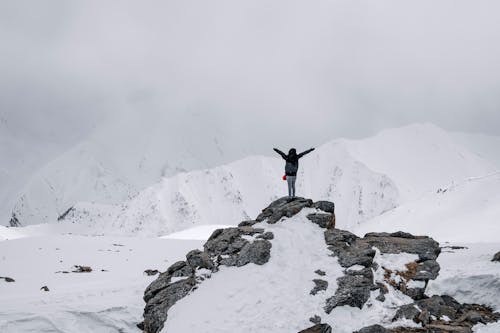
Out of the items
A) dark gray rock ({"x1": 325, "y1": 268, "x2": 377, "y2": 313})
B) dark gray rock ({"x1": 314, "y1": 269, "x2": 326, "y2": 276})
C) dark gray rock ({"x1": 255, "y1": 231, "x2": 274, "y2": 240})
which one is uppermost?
dark gray rock ({"x1": 255, "y1": 231, "x2": 274, "y2": 240})

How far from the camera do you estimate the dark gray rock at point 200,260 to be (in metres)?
20.7

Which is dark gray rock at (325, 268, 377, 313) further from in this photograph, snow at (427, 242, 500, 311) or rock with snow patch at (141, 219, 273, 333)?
rock with snow patch at (141, 219, 273, 333)

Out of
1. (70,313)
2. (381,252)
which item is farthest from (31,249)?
(381,252)

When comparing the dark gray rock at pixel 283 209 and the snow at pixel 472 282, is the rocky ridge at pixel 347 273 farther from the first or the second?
the snow at pixel 472 282

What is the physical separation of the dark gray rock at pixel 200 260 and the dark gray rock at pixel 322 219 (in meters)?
5.60

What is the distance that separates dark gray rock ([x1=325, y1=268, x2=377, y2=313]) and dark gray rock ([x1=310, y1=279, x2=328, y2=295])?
52cm

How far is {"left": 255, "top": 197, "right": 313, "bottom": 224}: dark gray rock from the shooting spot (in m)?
23.8

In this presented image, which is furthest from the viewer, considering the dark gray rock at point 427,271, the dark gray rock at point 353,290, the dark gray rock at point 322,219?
the dark gray rock at point 322,219

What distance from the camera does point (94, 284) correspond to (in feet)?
87.2

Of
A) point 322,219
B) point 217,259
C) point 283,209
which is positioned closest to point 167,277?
point 217,259

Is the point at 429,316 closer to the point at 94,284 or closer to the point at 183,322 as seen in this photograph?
the point at 183,322

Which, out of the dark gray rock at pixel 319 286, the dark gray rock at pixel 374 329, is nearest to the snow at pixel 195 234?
the dark gray rock at pixel 319 286

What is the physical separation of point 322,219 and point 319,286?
5.25m

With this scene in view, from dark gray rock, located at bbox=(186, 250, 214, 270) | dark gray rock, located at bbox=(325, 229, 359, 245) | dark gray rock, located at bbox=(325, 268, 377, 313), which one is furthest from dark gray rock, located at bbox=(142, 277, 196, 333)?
dark gray rock, located at bbox=(325, 229, 359, 245)
